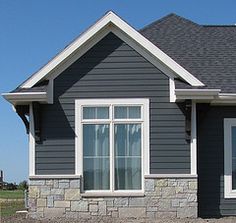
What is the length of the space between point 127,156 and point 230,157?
8.67 ft

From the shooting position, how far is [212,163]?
48.5 ft

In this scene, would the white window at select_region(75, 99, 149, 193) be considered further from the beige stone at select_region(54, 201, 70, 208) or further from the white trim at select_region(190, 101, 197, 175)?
the white trim at select_region(190, 101, 197, 175)

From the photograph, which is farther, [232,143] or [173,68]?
[232,143]

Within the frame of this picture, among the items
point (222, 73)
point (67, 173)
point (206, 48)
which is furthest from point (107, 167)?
point (206, 48)

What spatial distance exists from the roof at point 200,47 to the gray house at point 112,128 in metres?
0.81

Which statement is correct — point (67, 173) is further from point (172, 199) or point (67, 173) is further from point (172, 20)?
point (172, 20)

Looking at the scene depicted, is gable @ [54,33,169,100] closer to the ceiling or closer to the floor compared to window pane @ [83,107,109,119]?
closer to the ceiling

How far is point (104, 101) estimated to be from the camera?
14.1m

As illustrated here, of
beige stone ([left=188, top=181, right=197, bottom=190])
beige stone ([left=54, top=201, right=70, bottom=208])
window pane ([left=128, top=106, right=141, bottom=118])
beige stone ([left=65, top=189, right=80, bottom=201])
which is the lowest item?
beige stone ([left=54, top=201, right=70, bottom=208])

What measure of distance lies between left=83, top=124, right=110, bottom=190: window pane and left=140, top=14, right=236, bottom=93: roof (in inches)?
84.3

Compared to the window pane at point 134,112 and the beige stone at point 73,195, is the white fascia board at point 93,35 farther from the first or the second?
the beige stone at point 73,195

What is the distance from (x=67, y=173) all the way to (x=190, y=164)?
112 inches

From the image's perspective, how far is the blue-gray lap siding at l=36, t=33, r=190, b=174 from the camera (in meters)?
13.9

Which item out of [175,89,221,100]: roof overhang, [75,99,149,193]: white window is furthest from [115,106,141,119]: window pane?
[175,89,221,100]: roof overhang
